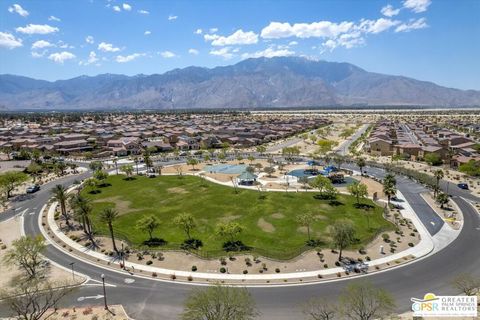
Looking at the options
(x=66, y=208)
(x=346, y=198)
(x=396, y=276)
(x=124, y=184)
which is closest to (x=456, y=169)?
(x=346, y=198)

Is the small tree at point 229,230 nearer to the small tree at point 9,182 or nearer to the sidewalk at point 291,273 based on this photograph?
the sidewalk at point 291,273

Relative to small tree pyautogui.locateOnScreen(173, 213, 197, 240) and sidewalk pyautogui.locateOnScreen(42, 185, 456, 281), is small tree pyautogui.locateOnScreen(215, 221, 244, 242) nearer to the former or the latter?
small tree pyautogui.locateOnScreen(173, 213, 197, 240)

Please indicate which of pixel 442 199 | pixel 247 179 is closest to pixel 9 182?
pixel 247 179

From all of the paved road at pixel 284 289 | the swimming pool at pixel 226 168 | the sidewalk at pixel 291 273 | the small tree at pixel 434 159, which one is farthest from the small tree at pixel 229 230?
the small tree at pixel 434 159

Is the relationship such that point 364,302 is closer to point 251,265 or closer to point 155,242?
point 251,265

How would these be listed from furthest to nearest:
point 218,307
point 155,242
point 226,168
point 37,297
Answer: point 226,168
point 155,242
point 37,297
point 218,307

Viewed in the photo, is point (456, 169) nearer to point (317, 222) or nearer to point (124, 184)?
point (317, 222)

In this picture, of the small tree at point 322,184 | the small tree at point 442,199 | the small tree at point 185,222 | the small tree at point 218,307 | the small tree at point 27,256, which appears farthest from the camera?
the small tree at point 322,184

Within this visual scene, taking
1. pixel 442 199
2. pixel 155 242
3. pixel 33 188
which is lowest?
pixel 155 242
